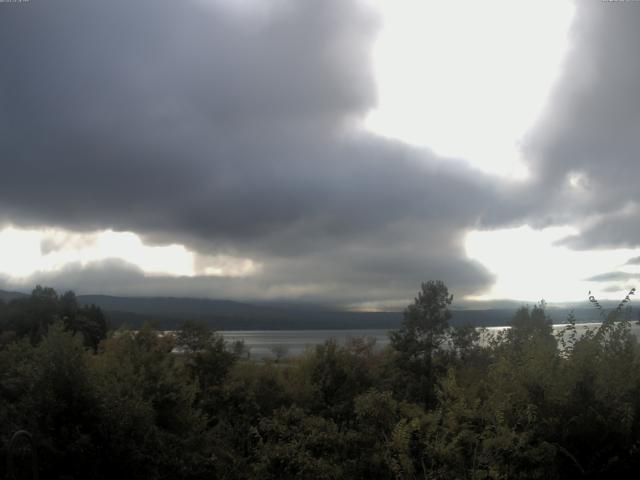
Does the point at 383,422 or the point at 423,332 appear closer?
the point at 383,422

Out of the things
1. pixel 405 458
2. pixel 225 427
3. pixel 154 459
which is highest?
pixel 405 458

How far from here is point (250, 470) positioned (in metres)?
16.2

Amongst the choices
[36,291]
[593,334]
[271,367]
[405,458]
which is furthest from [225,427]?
[36,291]

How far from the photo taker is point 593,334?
34.8 feet

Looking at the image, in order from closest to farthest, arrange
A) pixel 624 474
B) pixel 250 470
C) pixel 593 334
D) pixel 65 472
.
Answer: pixel 624 474
pixel 593 334
pixel 65 472
pixel 250 470

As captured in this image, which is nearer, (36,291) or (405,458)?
(405,458)

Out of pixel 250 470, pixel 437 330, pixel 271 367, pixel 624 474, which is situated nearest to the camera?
pixel 624 474

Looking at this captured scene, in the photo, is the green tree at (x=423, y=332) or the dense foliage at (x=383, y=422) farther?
the green tree at (x=423, y=332)

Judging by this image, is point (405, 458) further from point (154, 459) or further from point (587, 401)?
point (154, 459)

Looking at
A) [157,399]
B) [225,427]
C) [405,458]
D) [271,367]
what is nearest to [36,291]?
[271,367]

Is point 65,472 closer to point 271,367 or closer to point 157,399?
point 157,399

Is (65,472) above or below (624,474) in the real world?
below

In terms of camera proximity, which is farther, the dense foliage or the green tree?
the green tree

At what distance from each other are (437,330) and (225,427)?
1800 cm
